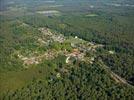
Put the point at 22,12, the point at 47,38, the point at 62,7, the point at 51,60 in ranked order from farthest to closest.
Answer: the point at 62,7 → the point at 22,12 → the point at 47,38 → the point at 51,60

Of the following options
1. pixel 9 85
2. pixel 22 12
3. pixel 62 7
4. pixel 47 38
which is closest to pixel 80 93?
pixel 9 85

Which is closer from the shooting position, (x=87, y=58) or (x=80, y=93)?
(x=80, y=93)

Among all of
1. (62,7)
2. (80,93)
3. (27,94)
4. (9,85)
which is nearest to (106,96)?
(80,93)

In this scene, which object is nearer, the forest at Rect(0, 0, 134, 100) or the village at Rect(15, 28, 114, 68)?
the forest at Rect(0, 0, 134, 100)

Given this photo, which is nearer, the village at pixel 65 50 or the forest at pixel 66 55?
the forest at pixel 66 55

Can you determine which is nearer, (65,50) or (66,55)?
(66,55)

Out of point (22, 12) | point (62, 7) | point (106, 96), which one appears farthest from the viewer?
point (62, 7)

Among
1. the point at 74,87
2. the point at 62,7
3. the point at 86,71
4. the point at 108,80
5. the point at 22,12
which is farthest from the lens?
the point at 62,7

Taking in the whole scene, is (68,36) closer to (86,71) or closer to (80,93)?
(86,71)

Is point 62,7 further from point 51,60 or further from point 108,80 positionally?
point 108,80
